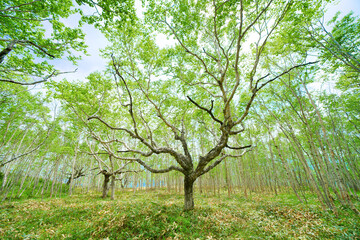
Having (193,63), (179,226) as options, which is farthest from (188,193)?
(193,63)

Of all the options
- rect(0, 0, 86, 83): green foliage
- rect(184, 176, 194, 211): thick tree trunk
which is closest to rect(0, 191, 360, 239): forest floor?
rect(184, 176, 194, 211): thick tree trunk

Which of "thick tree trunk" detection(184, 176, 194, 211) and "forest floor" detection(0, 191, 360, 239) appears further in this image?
"thick tree trunk" detection(184, 176, 194, 211)

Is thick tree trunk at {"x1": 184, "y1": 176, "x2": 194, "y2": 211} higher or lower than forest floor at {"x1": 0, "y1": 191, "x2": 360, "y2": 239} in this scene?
higher

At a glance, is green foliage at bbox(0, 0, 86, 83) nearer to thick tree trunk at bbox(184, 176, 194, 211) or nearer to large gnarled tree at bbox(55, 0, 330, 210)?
large gnarled tree at bbox(55, 0, 330, 210)

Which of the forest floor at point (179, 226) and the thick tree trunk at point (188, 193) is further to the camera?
the thick tree trunk at point (188, 193)

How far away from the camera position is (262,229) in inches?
241

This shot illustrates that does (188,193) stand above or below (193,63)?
below

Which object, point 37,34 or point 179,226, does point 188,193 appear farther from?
point 37,34

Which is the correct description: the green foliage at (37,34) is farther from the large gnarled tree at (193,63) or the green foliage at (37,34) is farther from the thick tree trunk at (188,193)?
the thick tree trunk at (188,193)

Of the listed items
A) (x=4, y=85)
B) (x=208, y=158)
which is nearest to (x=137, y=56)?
(x=208, y=158)

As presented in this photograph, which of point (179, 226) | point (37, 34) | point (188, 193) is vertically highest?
point (37, 34)

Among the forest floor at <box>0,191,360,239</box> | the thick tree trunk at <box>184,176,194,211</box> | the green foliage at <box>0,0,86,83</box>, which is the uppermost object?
the green foliage at <box>0,0,86,83</box>

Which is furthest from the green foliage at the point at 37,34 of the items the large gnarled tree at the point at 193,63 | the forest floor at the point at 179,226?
the forest floor at the point at 179,226

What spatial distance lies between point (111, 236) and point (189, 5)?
10.6 meters
